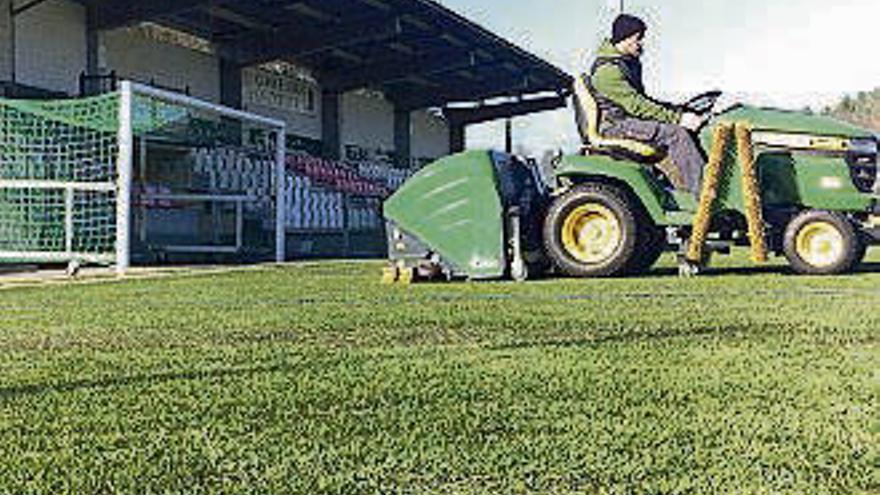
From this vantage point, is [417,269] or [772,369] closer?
[772,369]

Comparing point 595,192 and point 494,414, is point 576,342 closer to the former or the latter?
point 494,414

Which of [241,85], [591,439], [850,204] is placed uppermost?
[241,85]

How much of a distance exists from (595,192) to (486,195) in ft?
2.58

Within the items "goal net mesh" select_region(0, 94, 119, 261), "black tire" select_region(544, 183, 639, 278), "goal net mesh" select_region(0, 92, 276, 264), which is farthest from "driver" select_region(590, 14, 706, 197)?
"goal net mesh" select_region(0, 94, 119, 261)

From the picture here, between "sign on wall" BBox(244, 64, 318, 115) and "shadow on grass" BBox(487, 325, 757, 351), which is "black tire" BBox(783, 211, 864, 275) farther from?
"sign on wall" BBox(244, 64, 318, 115)

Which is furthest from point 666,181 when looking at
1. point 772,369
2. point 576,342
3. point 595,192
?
point 772,369

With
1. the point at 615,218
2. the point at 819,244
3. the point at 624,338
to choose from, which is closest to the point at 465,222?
the point at 615,218

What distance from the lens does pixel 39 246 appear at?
451 inches

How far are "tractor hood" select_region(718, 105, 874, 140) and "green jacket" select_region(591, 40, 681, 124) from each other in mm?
419

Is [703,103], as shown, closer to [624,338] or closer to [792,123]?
[792,123]

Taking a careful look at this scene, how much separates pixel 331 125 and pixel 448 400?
22.3 metres

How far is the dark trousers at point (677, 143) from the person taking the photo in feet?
24.8

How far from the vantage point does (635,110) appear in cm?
766

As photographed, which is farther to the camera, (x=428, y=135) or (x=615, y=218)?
(x=428, y=135)
